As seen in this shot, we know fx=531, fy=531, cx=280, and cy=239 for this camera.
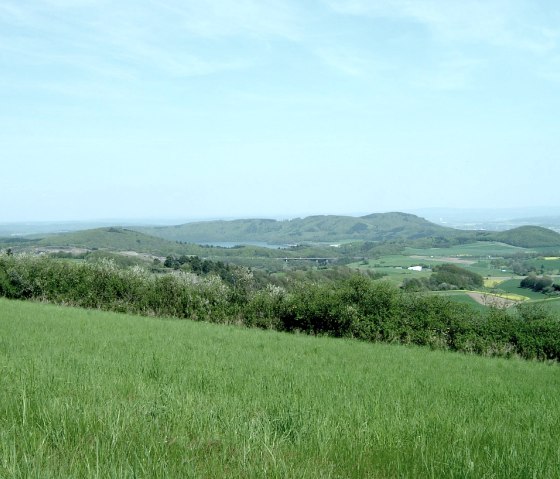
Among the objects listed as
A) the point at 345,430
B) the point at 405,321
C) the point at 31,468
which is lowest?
the point at 405,321

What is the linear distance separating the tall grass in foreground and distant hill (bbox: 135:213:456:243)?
138845 mm

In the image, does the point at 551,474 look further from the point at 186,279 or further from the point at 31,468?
the point at 186,279

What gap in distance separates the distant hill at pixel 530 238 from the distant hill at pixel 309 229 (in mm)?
43115

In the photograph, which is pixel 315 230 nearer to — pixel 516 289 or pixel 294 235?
pixel 294 235

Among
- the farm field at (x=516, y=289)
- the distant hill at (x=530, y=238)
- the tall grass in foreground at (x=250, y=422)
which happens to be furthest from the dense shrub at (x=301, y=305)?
the distant hill at (x=530, y=238)

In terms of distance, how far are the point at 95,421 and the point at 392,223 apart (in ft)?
564

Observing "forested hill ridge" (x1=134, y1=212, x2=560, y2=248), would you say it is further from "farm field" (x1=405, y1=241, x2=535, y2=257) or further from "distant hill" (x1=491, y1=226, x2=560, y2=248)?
"farm field" (x1=405, y1=241, x2=535, y2=257)

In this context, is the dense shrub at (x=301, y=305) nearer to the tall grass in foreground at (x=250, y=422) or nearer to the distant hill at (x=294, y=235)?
the tall grass in foreground at (x=250, y=422)

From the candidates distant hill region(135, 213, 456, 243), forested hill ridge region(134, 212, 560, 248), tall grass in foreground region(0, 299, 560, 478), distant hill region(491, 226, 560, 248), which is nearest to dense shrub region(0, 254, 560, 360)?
tall grass in foreground region(0, 299, 560, 478)

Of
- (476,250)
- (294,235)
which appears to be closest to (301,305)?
(476,250)

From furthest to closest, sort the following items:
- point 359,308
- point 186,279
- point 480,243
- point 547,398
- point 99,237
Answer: point 99,237 → point 480,243 → point 186,279 → point 359,308 → point 547,398

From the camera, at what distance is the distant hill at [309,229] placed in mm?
158625

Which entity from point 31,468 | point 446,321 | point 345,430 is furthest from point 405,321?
point 31,468

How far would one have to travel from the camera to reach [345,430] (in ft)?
18.1
